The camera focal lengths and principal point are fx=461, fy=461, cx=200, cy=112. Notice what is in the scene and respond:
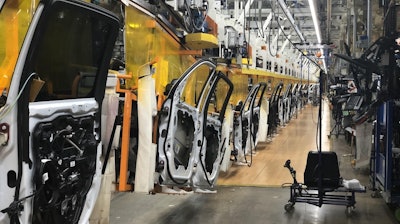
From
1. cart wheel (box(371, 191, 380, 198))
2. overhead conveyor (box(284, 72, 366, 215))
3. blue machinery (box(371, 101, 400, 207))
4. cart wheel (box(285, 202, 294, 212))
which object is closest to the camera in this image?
blue machinery (box(371, 101, 400, 207))

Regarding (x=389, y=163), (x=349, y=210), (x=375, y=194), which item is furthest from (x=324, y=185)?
(x=375, y=194)

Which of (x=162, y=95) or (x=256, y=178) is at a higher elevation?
(x=162, y=95)

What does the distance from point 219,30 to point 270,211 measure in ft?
11.9

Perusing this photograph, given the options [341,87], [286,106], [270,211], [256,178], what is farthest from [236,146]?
[286,106]

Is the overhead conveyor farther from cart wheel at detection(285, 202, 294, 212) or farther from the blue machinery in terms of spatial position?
the blue machinery

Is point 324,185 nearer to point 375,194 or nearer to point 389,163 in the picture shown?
point 389,163

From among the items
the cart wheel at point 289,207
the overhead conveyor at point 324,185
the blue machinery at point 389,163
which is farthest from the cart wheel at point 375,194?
the cart wheel at point 289,207

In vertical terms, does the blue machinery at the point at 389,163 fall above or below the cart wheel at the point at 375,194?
above

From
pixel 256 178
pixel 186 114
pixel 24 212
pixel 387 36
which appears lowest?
pixel 256 178

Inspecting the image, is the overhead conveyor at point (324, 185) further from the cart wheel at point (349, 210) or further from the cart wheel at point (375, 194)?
the cart wheel at point (375, 194)

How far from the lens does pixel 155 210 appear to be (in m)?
5.32

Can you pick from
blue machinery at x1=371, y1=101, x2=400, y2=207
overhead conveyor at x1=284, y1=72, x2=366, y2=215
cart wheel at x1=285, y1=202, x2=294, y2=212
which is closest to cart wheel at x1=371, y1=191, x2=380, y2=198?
blue machinery at x1=371, y1=101, x2=400, y2=207

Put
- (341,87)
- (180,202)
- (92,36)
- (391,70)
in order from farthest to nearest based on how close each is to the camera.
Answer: (341,87) → (180,202) → (391,70) → (92,36)

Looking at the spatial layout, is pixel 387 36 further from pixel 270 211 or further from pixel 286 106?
pixel 286 106
